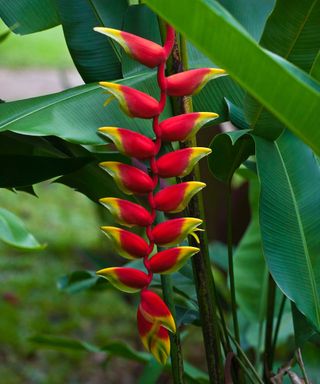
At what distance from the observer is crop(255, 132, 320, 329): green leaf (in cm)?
78

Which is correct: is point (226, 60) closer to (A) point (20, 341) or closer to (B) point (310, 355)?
(B) point (310, 355)

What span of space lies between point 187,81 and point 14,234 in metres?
0.53

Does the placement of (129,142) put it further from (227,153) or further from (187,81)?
(227,153)

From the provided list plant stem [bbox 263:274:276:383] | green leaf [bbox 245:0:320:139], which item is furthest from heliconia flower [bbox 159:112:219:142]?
plant stem [bbox 263:274:276:383]

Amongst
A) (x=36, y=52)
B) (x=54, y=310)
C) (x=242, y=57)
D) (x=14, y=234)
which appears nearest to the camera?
(x=242, y=57)

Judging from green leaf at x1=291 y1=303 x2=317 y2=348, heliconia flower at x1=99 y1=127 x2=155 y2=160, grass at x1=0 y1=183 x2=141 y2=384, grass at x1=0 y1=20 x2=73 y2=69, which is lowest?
grass at x1=0 y1=20 x2=73 y2=69

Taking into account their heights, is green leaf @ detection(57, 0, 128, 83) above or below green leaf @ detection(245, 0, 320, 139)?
below

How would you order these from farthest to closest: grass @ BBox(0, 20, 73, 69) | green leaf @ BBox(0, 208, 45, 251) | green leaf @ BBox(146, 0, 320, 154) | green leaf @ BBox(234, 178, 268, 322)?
grass @ BBox(0, 20, 73, 69), green leaf @ BBox(234, 178, 268, 322), green leaf @ BBox(0, 208, 45, 251), green leaf @ BBox(146, 0, 320, 154)

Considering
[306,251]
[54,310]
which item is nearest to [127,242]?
[306,251]

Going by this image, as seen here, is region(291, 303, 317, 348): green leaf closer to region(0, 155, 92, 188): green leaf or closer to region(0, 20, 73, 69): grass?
region(0, 155, 92, 188): green leaf

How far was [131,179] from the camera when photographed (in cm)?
64

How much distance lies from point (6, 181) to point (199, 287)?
0.24m

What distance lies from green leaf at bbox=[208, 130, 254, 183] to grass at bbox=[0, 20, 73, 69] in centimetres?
462

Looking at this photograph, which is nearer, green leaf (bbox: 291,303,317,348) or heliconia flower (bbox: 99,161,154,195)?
heliconia flower (bbox: 99,161,154,195)
